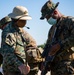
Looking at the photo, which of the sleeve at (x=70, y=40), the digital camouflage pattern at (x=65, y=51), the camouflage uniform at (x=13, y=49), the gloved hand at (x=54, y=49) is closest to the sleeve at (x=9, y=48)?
the camouflage uniform at (x=13, y=49)

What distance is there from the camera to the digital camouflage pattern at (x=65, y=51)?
6.13m

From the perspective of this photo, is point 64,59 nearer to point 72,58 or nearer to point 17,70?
point 72,58

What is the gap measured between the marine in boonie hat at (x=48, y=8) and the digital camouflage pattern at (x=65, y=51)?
0.25 metres

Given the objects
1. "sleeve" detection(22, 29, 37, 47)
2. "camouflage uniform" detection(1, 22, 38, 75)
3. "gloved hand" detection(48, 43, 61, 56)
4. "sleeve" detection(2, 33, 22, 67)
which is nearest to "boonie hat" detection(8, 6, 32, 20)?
"camouflage uniform" detection(1, 22, 38, 75)

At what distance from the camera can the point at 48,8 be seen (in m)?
6.52

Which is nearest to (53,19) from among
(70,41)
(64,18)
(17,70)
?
(64,18)

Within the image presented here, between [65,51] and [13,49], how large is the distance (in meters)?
0.95

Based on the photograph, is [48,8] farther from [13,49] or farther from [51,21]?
[13,49]

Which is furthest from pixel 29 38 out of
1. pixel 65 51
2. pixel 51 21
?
pixel 65 51

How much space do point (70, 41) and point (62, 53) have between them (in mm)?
367

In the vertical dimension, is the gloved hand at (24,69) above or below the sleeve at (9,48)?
below

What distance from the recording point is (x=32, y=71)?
7527 millimetres

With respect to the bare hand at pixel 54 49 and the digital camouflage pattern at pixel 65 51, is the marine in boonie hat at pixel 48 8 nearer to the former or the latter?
the digital camouflage pattern at pixel 65 51

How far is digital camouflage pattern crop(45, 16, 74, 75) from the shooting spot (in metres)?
6.13
